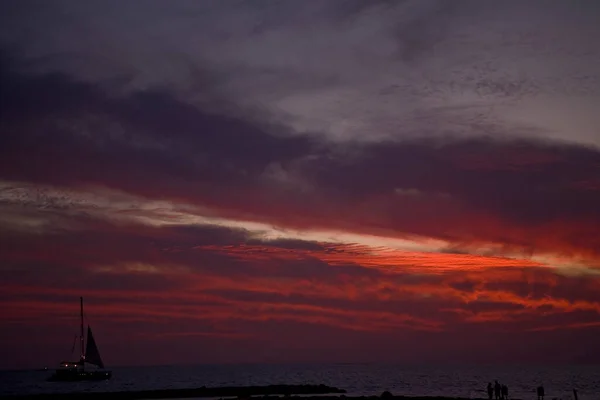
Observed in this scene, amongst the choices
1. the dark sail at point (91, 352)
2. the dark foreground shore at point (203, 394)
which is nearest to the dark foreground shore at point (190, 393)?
the dark foreground shore at point (203, 394)

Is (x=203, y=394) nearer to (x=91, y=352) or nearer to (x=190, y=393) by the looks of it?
(x=190, y=393)

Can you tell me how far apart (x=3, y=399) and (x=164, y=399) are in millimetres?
18356

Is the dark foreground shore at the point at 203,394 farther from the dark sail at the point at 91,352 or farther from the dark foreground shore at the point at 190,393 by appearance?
the dark sail at the point at 91,352

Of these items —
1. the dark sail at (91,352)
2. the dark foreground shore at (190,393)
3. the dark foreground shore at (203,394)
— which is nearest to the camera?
the dark foreground shore at (203,394)

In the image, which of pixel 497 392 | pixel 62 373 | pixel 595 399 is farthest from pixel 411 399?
pixel 62 373

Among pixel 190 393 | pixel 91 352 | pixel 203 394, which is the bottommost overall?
pixel 203 394

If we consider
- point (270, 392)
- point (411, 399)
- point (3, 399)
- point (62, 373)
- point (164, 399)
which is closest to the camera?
point (411, 399)

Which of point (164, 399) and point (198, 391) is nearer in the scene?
point (164, 399)

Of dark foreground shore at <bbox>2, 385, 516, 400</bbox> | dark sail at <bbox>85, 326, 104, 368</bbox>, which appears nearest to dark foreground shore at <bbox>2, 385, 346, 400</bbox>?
dark foreground shore at <bbox>2, 385, 516, 400</bbox>

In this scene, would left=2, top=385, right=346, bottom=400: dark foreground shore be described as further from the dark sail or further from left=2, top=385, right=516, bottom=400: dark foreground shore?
the dark sail

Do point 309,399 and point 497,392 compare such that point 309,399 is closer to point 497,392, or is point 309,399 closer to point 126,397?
point 497,392

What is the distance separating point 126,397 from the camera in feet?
283

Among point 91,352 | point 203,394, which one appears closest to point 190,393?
point 203,394

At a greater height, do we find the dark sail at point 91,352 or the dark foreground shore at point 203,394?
the dark sail at point 91,352
